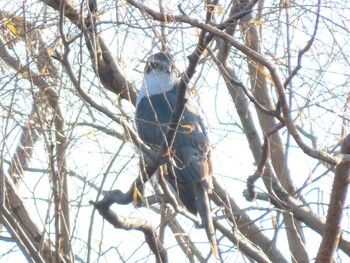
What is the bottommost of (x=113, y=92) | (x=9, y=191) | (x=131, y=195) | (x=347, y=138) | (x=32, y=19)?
(x=347, y=138)

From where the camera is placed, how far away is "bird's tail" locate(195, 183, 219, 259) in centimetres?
434

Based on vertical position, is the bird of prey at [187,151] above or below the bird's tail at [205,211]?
above

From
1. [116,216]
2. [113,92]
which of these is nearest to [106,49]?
[113,92]

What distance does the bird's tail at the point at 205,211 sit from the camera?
434 centimetres

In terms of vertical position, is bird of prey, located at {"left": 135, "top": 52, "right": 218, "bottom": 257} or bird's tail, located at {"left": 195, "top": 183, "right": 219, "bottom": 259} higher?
bird of prey, located at {"left": 135, "top": 52, "right": 218, "bottom": 257}

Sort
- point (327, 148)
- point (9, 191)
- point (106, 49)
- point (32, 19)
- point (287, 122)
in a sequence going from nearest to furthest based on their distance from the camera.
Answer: point (287, 122) < point (32, 19) < point (327, 148) < point (9, 191) < point (106, 49)

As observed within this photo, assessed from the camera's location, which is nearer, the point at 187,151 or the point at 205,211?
the point at 205,211

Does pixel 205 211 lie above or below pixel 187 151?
below

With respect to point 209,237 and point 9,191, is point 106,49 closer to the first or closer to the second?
point 9,191

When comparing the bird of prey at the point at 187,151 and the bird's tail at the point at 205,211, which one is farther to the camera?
the bird of prey at the point at 187,151

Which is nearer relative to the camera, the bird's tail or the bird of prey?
the bird's tail

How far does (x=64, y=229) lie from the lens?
4586mm

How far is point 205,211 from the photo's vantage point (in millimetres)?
4730

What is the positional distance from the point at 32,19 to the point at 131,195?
982 mm
